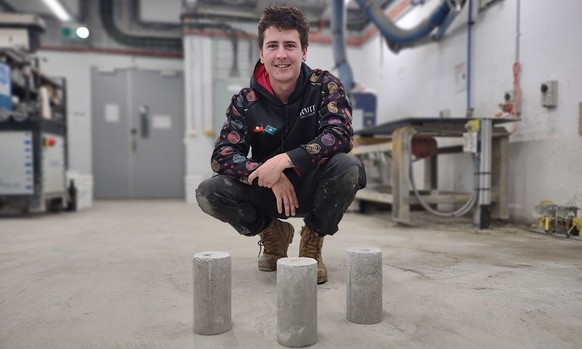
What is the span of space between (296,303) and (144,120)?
17.7 ft


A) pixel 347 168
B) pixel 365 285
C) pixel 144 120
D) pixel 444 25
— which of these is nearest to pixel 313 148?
pixel 347 168

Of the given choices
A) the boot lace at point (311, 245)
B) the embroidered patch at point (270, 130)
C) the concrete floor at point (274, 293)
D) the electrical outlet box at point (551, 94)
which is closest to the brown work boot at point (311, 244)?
the boot lace at point (311, 245)

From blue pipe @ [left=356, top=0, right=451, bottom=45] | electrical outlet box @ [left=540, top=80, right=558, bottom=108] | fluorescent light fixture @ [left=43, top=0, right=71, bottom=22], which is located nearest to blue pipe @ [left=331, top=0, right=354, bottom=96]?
blue pipe @ [left=356, top=0, right=451, bottom=45]

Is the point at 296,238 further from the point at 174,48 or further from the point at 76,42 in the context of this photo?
the point at 76,42

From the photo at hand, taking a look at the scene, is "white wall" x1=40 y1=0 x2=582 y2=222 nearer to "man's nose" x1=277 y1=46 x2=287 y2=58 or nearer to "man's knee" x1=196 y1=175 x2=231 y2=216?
"man's nose" x1=277 y1=46 x2=287 y2=58

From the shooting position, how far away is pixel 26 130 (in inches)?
134

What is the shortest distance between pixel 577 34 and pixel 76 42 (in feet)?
18.7

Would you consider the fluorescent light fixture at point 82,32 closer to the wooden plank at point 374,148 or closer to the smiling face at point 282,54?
the wooden plank at point 374,148

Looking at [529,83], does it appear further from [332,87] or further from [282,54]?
[282,54]

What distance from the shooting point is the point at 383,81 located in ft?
15.5

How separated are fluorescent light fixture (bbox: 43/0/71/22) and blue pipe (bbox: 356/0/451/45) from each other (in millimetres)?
3736

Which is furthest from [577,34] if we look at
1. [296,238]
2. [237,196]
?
[237,196]

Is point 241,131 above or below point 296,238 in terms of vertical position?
above

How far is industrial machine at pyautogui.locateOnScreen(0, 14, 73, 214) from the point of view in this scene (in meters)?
3.35
